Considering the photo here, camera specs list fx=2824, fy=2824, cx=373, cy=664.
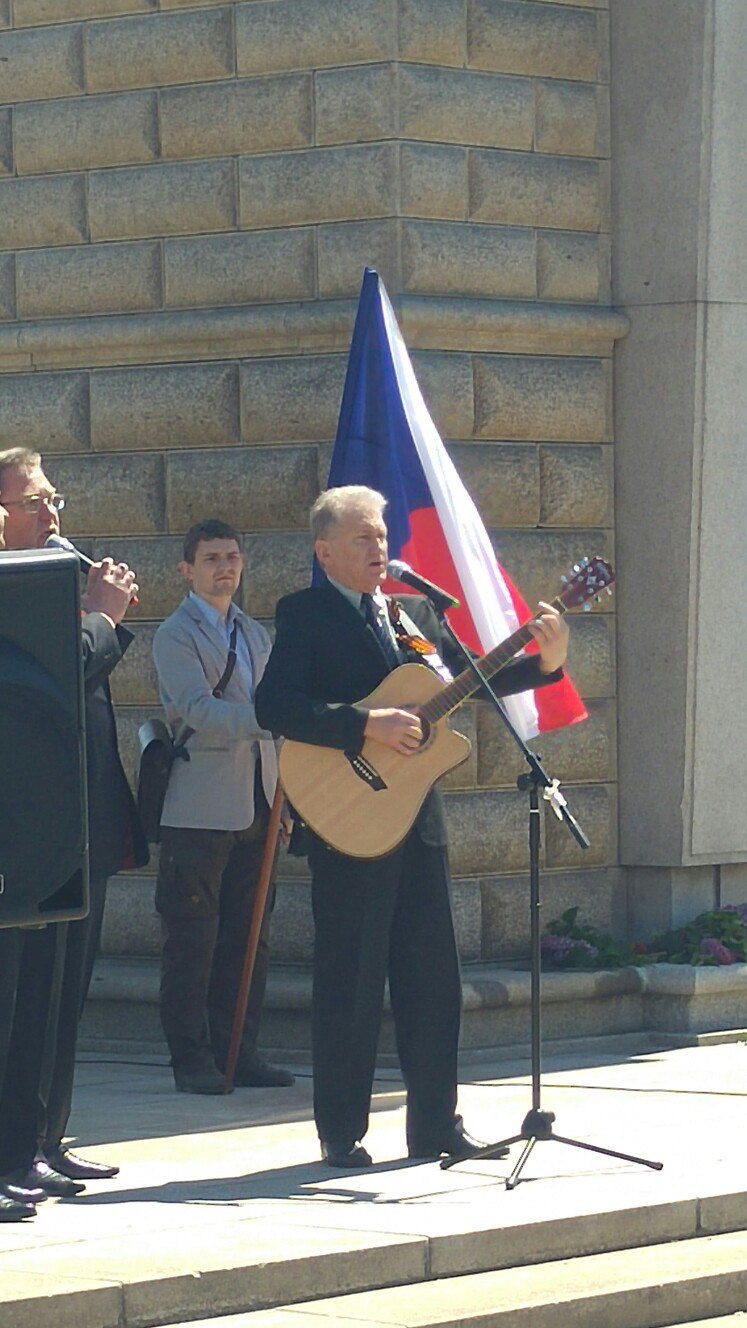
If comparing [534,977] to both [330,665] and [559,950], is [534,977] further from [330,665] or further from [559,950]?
[559,950]

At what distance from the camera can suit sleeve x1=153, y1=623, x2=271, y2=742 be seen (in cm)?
931

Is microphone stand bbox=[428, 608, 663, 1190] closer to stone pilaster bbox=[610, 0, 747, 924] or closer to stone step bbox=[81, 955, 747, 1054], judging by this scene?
stone step bbox=[81, 955, 747, 1054]

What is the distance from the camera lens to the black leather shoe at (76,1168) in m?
7.62

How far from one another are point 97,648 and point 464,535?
2.45 metres

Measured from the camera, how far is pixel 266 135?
1054 centimetres

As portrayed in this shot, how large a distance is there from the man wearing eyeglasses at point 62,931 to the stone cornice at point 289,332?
2.71 meters

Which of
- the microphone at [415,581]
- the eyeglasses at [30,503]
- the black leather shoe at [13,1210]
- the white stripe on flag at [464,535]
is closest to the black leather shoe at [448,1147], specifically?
the black leather shoe at [13,1210]

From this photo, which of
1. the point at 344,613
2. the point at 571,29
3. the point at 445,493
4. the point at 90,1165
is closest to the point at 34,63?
the point at 571,29

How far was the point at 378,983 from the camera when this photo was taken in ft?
25.5

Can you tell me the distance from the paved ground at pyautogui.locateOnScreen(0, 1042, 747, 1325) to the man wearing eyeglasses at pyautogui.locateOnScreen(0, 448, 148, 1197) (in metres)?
0.21

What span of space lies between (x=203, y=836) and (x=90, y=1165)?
6.59 ft

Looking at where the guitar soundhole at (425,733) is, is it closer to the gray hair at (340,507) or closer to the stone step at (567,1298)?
the gray hair at (340,507)

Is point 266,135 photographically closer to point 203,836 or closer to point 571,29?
point 571,29

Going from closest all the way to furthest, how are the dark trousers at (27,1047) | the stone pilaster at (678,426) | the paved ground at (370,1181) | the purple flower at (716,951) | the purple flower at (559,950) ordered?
the paved ground at (370,1181)
the dark trousers at (27,1047)
the purple flower at (559,950)
the purple flower at (716,951)
the stone pilaster at (678,426)
